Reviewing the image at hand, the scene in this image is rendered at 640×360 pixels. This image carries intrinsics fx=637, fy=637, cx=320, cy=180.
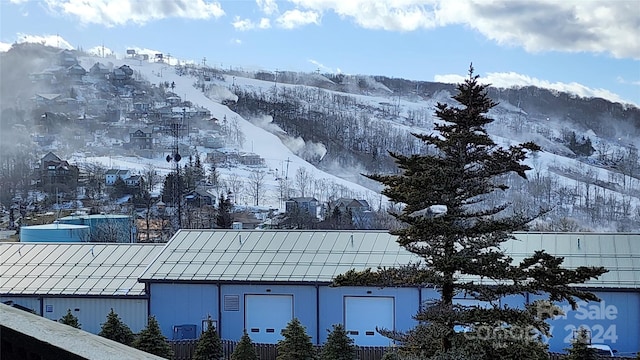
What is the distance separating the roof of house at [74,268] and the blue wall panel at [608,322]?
11.4 meters

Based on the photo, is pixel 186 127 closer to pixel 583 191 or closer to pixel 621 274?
pixel 583 191

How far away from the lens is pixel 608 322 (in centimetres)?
1598

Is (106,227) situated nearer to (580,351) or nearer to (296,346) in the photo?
(296,346)

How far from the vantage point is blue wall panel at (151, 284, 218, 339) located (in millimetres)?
17688

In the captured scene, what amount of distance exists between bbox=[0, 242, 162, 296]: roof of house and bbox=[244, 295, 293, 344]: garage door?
3262 mm

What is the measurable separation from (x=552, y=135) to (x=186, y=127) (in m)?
73.8

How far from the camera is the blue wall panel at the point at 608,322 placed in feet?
52.2

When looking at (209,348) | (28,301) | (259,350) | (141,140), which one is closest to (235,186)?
(141,140)

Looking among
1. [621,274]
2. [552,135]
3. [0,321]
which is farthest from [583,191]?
[0,321]

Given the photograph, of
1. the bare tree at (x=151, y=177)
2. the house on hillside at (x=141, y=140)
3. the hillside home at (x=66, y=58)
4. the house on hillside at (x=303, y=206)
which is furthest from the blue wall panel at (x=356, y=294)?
the hillside home at (x=66, y=58)

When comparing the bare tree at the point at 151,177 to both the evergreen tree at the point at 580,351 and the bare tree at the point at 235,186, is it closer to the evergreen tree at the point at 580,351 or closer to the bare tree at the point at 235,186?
the bare tree at the point at 235,186

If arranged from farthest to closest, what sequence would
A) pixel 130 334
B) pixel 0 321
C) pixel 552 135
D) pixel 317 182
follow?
pixel 552 135 < pixel 317 182 < pixel 130 334 < pixel 0 321

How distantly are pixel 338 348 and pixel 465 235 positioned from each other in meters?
6.34

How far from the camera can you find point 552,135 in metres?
131
